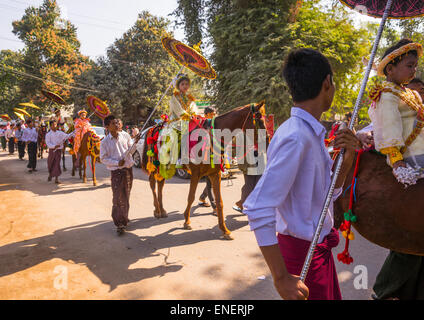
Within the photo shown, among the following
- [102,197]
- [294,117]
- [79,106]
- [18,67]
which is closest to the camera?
[294,117]

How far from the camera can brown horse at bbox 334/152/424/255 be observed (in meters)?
2.22

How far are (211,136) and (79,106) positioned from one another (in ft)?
72.5

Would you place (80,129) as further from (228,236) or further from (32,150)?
(228,236)

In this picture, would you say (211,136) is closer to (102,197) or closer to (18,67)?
(102,197)

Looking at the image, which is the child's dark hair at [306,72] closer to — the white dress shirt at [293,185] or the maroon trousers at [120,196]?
the white dress shirt at [293,185]

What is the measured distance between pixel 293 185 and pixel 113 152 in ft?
15.7

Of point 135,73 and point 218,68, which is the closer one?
point 218,68

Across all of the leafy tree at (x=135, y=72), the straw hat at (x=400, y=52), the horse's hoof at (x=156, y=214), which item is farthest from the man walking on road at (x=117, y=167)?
the leafy tree at (x=135, y=72)

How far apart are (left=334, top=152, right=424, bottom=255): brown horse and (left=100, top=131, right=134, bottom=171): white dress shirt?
13.9 ft

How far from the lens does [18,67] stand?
25797 mm

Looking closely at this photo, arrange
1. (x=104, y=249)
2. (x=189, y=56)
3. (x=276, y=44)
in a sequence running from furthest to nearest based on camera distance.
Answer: (x=276, y=44) < (x=189, y=56) < (x=104, y=249)

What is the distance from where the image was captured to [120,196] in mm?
5449

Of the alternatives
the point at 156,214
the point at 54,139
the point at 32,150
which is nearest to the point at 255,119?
the point at 156,214

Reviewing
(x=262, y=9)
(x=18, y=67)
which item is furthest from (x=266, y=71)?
(x=18, y=67)
